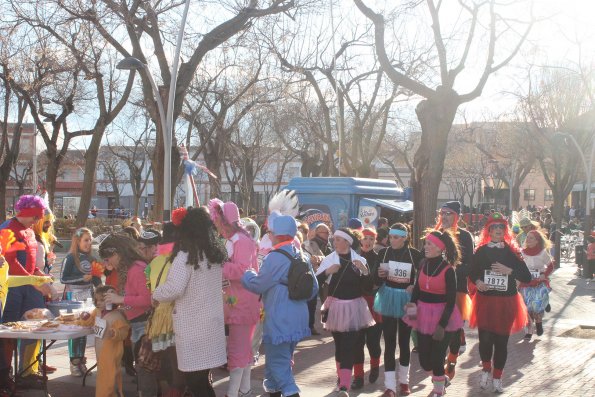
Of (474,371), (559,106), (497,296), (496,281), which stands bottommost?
(474,371)

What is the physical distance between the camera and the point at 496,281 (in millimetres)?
7711

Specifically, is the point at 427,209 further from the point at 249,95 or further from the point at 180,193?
the point at 180,193

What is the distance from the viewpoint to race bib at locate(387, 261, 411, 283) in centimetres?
767

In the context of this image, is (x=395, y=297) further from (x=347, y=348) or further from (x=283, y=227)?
(x=283, y=227)

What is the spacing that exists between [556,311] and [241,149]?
25792 millimetres

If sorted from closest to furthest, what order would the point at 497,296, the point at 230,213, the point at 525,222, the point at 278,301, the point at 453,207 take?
the point at 278,301 → the point at 230,213 → the point at 497,296 → the point at 453,207 → the point at 525,222

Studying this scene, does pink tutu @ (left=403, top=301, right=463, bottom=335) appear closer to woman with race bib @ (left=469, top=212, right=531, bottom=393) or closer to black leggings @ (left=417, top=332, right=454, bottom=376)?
black leggings @ (left=417, top=332, right=454, bottom=376)

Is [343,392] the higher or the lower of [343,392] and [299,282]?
the lower

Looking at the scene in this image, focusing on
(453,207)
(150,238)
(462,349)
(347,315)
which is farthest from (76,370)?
(462,349)

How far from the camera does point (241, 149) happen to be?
38875 millimetres

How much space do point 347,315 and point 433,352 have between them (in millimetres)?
903

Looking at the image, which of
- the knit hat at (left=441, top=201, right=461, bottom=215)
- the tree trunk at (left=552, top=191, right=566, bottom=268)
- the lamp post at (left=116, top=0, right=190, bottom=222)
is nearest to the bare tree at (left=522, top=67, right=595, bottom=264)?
the tree trunk at (left=552, top=191, right=566, bottom=268)

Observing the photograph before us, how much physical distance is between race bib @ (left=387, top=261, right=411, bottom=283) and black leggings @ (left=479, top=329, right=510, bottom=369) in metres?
0.98

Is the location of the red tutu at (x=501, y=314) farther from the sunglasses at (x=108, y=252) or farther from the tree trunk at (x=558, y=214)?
the tree trunk at (x=558, y=214)
